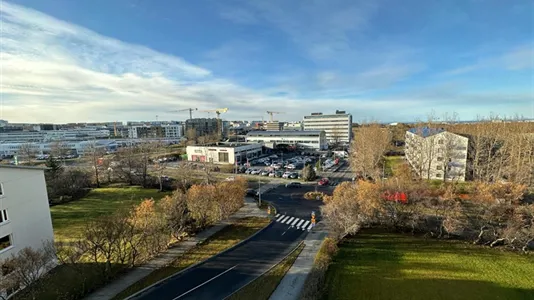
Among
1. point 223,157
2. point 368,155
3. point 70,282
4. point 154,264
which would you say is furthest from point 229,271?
point 223,157

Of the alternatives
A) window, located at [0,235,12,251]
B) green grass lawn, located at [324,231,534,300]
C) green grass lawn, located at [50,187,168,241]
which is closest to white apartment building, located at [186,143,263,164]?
green grass lawn, located at [50,187,168,241]

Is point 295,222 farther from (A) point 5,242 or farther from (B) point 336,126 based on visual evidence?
(B) point 336,126

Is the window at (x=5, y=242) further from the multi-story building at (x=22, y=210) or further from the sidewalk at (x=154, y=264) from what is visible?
the sidewalk at (x=154, y=264)

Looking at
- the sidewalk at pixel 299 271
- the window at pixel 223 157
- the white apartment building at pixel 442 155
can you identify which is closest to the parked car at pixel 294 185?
the sidewalk at pixel 299 271

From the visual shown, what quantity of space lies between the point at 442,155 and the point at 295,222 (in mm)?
31850

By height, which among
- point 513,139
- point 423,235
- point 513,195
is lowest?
point 423,235

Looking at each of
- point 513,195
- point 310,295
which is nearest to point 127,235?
point 310,295

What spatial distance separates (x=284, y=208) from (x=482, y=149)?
3421 centimetres

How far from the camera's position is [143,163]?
148ft

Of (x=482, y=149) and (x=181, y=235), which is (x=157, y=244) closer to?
(x=181, y=235)

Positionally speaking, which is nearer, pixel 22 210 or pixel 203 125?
pixel 22 210

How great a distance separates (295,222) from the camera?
1070 inches

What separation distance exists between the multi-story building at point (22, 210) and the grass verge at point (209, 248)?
287 inches

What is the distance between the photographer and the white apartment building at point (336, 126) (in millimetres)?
108500
